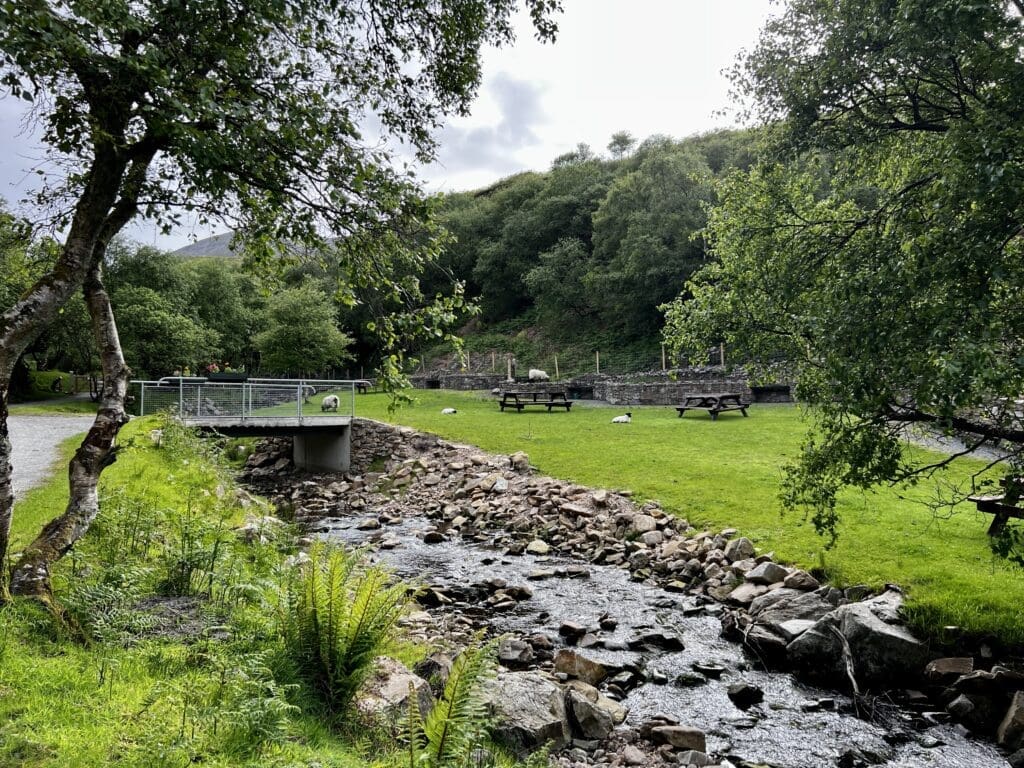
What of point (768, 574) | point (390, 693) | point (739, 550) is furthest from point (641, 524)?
point (390, 693)

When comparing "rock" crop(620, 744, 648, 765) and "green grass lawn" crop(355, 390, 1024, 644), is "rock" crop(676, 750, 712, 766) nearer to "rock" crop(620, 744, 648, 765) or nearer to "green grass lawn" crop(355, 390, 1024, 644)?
"rock" crop(620, 744, 648, 765)

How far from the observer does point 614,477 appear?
623 inches

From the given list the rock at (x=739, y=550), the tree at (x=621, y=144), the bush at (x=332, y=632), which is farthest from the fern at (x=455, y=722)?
the tree at (x=621, y=144)

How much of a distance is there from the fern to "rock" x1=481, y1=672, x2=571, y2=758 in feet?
2.84

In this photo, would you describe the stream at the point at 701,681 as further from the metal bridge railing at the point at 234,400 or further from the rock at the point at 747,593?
the metal bridge railing at the point at 234,400

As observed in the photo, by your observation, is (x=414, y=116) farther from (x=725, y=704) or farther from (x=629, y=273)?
(x=629, y=273)

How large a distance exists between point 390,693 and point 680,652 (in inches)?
166

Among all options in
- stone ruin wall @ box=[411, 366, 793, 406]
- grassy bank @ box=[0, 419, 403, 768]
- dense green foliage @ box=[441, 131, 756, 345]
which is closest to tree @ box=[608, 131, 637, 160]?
dense green foliage @ box=[441, 131, 756, 345]

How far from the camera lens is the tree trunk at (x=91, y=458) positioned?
5.17 meters

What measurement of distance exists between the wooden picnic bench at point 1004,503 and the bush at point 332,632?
556cm

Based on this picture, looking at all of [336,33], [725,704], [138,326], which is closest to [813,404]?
[725,704]

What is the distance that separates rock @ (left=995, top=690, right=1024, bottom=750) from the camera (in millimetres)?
5502

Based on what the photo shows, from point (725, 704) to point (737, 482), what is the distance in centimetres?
823

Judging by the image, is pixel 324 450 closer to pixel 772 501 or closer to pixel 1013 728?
pixel 772 501
